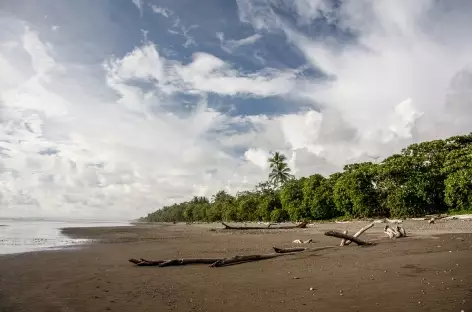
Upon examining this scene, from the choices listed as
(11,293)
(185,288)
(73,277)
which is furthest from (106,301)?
(73,277)

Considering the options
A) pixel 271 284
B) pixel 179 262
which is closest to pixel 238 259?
pixel 179 262

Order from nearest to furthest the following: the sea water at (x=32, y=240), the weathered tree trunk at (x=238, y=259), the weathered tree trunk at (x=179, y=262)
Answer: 1. the weathered tree trunk at (x=238, y=259)
2. the weathered tree trunk at (x=179, y=262)
3. the sea water at (x=32, y=240)

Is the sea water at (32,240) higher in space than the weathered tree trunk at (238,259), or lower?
higher

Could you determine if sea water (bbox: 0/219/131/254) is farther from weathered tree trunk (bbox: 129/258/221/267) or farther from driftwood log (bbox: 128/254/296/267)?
driftwood log (bbox: 128/254/296/267)

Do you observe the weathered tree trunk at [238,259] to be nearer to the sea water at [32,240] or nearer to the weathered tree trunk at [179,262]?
the weathered tree trunk at [179,262]

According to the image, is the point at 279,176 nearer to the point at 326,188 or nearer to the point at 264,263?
the point at 326,188

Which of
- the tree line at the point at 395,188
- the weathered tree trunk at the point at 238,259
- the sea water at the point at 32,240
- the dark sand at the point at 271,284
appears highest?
the tree line at the point at 395,188

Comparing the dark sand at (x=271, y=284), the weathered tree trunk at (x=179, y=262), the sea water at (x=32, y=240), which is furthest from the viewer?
the sea water at (x=32, y=240)

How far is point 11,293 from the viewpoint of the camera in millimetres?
9547

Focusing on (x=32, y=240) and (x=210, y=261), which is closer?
(x=210, y=261)

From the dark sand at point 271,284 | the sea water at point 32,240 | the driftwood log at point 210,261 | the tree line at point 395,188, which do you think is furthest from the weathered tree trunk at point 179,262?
the tree line at point 395,188

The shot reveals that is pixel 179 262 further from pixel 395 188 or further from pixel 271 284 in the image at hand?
pixel 395 188

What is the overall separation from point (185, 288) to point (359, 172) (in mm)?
42698

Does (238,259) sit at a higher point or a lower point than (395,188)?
lower
